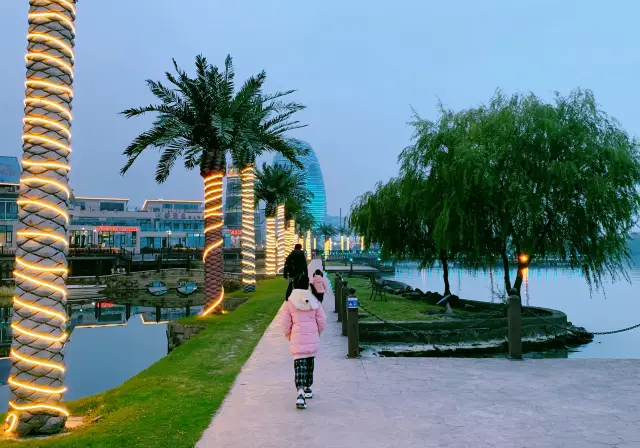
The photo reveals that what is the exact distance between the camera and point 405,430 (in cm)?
560

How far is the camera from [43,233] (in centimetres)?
598

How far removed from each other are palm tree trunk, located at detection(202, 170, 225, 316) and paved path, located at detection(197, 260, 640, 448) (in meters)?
8.37

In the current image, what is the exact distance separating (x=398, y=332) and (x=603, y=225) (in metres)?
9.00

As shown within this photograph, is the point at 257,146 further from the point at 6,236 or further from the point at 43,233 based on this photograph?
the point at 6,236

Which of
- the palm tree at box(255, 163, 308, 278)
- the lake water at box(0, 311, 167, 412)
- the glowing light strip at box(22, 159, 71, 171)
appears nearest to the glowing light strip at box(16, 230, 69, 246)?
the glowing light strip at box(22, 159, 71, 171)

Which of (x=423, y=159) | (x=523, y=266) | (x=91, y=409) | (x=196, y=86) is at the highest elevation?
(x=196, y=86)

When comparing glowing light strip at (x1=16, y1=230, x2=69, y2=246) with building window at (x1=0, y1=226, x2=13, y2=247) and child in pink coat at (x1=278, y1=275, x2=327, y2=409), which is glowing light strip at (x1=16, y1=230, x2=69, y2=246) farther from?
building window at (x1=0, y1=226, x2=13, y2=247)

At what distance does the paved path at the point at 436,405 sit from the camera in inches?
211

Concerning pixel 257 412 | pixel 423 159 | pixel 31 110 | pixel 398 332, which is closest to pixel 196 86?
pixel 423 159

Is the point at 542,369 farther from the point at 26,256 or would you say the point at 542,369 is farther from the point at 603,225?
the point at 603,225

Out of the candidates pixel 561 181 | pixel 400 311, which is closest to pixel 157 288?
pixel 400 311

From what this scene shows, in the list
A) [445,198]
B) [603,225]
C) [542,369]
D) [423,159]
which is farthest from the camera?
[423,159]

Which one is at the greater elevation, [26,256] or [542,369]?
[26,256]

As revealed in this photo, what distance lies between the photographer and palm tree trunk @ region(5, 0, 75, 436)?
583 centimetres
